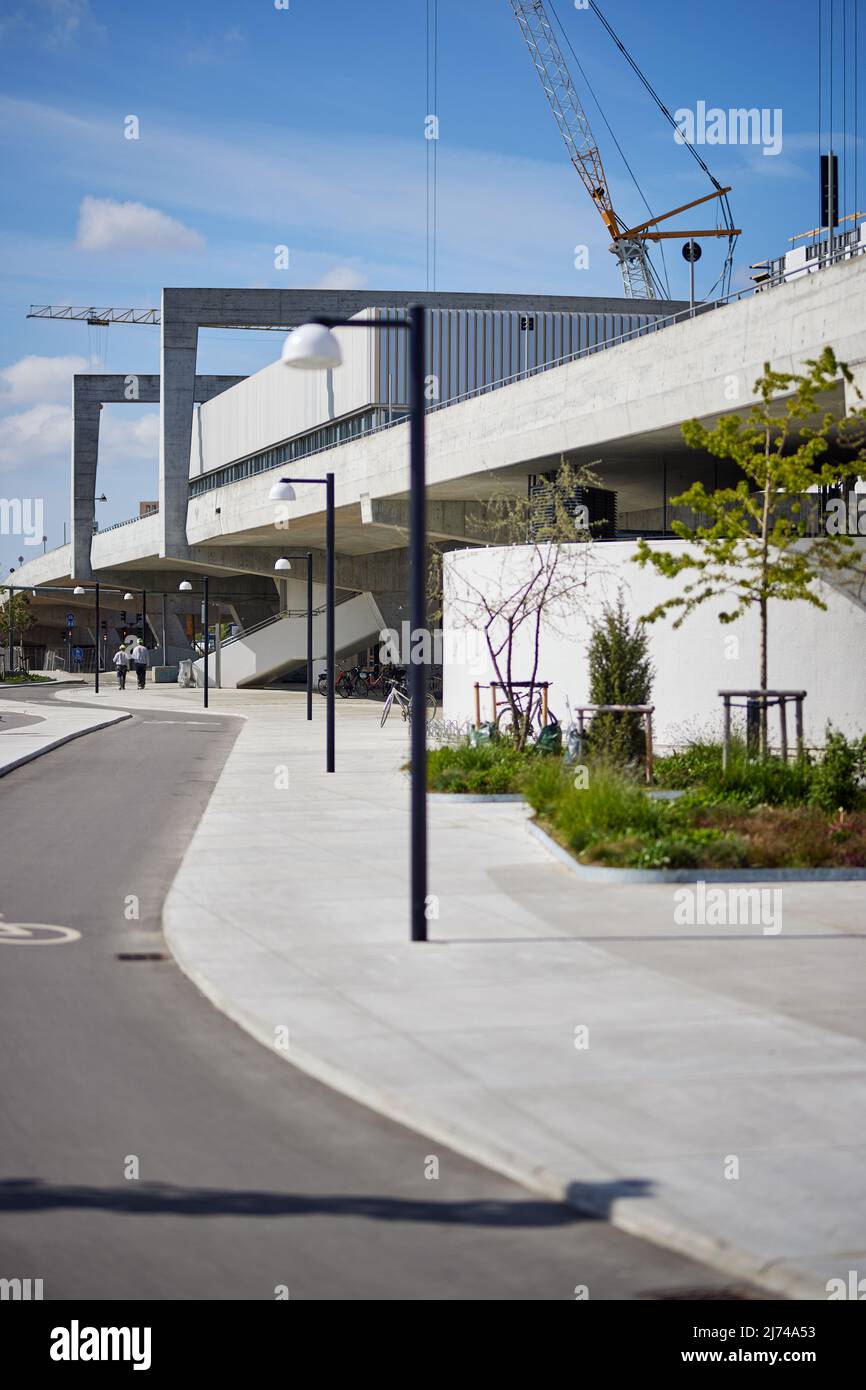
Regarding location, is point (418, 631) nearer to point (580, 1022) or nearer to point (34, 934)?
point (580, 1022)

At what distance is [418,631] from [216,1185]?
4984 millimetres

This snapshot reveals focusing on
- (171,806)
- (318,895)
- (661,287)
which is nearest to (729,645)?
(171,806)

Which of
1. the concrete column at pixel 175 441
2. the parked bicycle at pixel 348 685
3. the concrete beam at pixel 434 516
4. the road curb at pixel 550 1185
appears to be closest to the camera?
the road curb at pixel 550 1185

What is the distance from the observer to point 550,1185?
5.51m

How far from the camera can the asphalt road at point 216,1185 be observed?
15.8ft

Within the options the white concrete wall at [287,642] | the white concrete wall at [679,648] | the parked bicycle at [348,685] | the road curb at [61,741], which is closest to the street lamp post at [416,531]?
the white concrete wall at [679,648]

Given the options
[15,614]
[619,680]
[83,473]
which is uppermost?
[83,473]

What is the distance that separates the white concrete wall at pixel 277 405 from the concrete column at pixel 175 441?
4.96 ft

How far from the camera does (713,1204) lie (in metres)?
5.25

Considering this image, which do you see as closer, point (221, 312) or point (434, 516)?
point (434, 516)

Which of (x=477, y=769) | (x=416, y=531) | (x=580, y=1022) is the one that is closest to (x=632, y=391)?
(x=477, y=769)

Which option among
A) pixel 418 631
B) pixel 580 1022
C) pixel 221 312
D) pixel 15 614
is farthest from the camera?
pixel 15 614

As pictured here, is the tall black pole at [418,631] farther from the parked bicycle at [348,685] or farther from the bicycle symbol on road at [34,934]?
the parked bicycle at [348,685]

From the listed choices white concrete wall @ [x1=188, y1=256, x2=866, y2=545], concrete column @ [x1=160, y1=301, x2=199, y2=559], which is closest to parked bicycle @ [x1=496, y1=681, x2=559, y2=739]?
white concrete wall @ [x1=188, y1=256, x2=866, y2=545]
